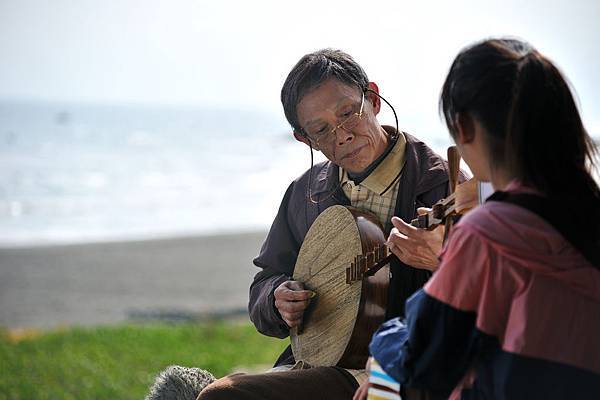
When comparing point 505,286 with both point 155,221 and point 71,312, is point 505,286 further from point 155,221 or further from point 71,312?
point 155,221

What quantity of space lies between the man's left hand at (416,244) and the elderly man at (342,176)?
313 mm

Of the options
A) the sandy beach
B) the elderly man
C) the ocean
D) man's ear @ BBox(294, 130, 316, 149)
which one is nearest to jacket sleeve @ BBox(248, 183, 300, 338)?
the elderly man

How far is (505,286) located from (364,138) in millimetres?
1219

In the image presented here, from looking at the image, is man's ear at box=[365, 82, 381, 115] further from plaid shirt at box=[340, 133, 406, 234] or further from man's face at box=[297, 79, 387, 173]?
plaid shirt at box=[340, 133, 406, 234]

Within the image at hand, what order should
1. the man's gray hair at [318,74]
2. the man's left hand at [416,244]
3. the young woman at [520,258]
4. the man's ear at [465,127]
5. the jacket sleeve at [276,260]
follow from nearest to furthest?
the young woman at [520,258] → the man's ear at [465,127] → the man's left hand at [416,244] → the man's gray hair at [318,74] → the jacket sleeve at [276,260]

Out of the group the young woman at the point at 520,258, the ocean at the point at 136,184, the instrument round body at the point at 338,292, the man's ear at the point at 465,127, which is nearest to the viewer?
the young woman at the point at 520,258

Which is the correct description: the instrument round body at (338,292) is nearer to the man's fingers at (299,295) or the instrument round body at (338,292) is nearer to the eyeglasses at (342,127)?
the man's fingers at (299,295)

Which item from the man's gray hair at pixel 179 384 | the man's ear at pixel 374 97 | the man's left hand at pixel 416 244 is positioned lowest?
the man's gray hair at pixel 179 384

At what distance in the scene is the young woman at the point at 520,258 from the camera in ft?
5.55

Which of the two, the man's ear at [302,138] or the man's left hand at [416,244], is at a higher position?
the man's ear at [302,138]

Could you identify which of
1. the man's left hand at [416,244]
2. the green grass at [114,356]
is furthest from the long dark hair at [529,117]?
the green grass at [114,356]

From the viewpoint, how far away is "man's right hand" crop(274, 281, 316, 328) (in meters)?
2.88

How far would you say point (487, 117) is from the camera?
1.76 meters

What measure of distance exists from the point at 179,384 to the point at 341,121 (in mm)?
942
